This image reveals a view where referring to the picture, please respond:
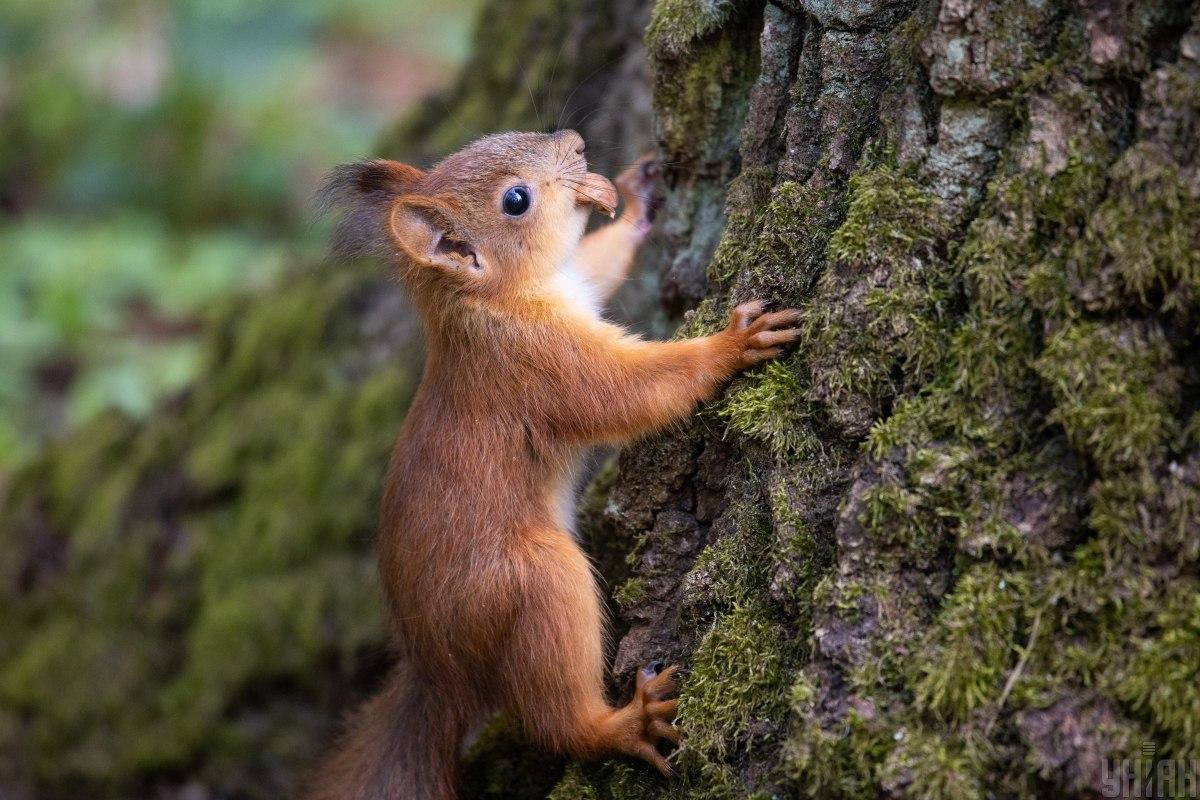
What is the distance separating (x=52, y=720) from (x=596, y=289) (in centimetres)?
334

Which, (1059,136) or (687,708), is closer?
(1059,136)

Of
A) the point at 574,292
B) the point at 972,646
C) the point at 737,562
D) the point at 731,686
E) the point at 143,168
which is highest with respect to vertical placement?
the point at 143,168

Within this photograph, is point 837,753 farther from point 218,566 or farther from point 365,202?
point 218,566

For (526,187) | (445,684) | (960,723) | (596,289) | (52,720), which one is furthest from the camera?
(52,720)

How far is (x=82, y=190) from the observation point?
402 inches

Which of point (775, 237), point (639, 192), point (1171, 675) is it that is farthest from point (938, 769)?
point (639, 192)

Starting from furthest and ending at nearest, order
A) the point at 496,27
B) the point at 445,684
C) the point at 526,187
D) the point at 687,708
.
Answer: the point at 496,27
the point at 526,187
the point at 445,684
the point at 687,708

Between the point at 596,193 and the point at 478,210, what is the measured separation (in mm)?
397

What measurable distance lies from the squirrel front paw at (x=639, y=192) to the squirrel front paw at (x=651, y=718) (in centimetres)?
194

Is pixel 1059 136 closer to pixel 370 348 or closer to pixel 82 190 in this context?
pixel 370 348

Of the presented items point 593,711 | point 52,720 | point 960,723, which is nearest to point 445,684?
point 593,711

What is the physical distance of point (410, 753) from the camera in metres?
3.26

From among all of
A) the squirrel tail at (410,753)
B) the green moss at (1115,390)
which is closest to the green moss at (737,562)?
the green moss at (1115,390)

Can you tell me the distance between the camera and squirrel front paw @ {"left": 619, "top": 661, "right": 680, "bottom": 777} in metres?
2.74
